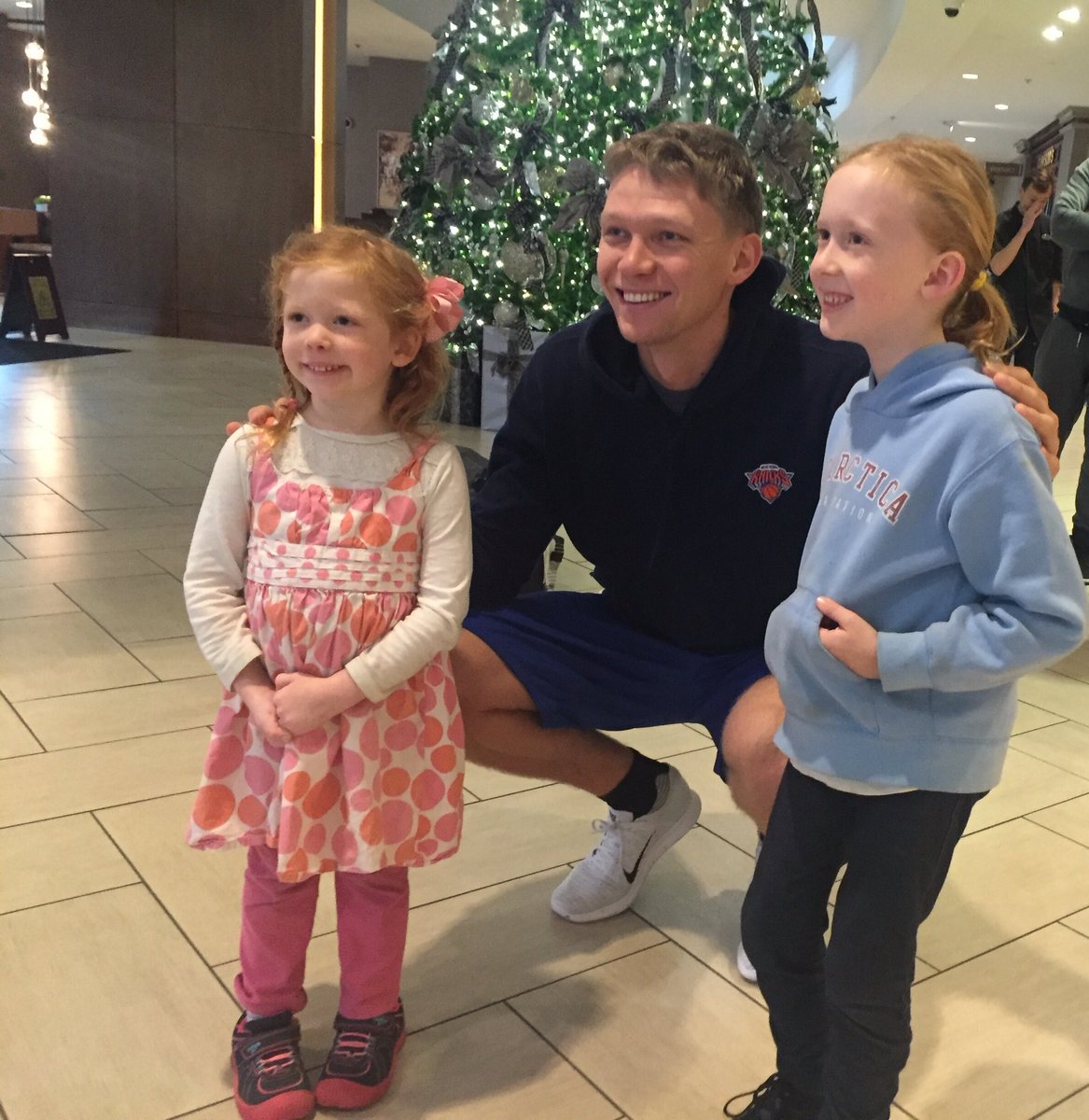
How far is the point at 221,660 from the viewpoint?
1.24 meters

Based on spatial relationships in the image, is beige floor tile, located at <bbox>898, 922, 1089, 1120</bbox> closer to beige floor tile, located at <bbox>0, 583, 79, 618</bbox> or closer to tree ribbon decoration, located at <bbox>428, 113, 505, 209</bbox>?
beige floor tile, located at <bbox>0, 583, 79, 618</bbox>

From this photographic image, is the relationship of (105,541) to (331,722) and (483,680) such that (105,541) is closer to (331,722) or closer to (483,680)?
(483,680)

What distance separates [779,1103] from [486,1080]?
349 mm

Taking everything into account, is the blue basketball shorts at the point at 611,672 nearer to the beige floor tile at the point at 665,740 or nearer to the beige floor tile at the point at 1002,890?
the beige floor tile at the point at 1002,890

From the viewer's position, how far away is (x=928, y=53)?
10.4 metres

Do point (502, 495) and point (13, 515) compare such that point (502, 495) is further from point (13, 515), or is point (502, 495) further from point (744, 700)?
point (13, 515)

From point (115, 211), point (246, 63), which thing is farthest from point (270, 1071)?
point (115, 211)

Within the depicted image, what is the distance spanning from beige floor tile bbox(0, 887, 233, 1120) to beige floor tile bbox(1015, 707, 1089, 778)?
1749 mm

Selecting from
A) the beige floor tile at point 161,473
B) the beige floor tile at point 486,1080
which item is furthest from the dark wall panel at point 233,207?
the beige floor tile at point 486,1080

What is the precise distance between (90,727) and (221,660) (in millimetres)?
1108

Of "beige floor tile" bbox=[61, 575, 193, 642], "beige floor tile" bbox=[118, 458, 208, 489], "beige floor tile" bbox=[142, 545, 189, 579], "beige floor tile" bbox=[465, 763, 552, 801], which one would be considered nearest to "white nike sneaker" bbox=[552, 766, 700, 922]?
"beige floor tile" bbox=[465, 763, 552, 801]

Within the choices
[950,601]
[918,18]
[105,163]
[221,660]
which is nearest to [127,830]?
[221,660]

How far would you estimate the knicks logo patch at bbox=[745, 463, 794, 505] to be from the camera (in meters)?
1.60

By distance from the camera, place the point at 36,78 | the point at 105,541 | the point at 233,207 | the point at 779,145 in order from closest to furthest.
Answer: the point at 779,145 → the point at 105,541 → the point at 233,207 → the point at 36,78
